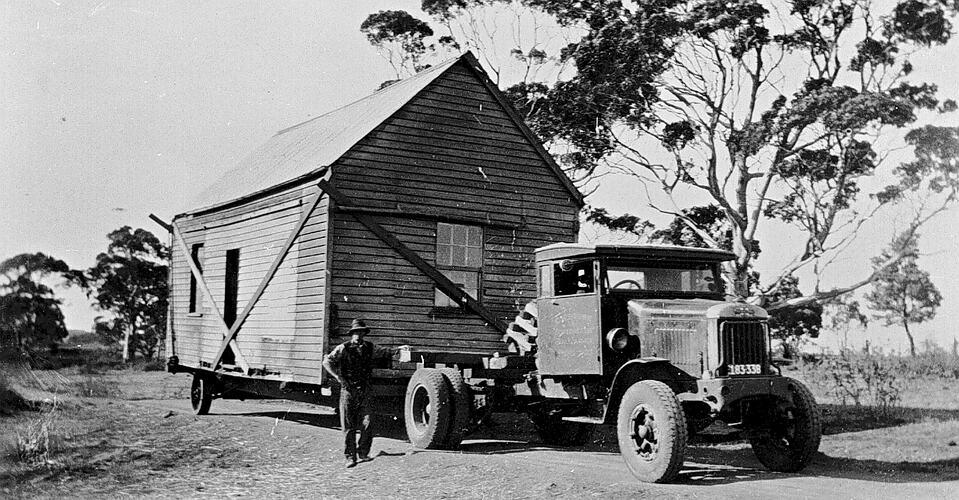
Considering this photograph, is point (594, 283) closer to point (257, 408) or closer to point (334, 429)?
point (334, 429)

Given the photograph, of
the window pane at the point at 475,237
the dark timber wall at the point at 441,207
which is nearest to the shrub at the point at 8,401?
the dark timber wall at the point at 441,207

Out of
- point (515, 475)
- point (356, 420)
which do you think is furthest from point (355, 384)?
point (515, 475)

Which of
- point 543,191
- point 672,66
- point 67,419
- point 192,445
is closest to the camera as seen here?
point 192,445

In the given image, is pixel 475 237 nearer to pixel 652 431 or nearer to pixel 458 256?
pixel 458 256

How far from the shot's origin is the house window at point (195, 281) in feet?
65.9

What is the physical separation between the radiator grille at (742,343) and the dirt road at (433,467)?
1.31m

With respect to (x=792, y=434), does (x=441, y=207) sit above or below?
above

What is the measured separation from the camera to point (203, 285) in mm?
19047

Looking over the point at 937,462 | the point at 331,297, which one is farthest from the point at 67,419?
the point at 937,462

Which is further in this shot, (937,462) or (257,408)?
(257,408)

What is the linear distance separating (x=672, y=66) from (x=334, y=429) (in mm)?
16514

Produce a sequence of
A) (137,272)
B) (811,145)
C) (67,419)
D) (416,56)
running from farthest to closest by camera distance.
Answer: (137,272) → (416,56) → (811,145) → (67,419)

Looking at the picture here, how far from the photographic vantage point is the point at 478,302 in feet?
52.1

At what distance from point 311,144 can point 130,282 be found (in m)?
30.2
